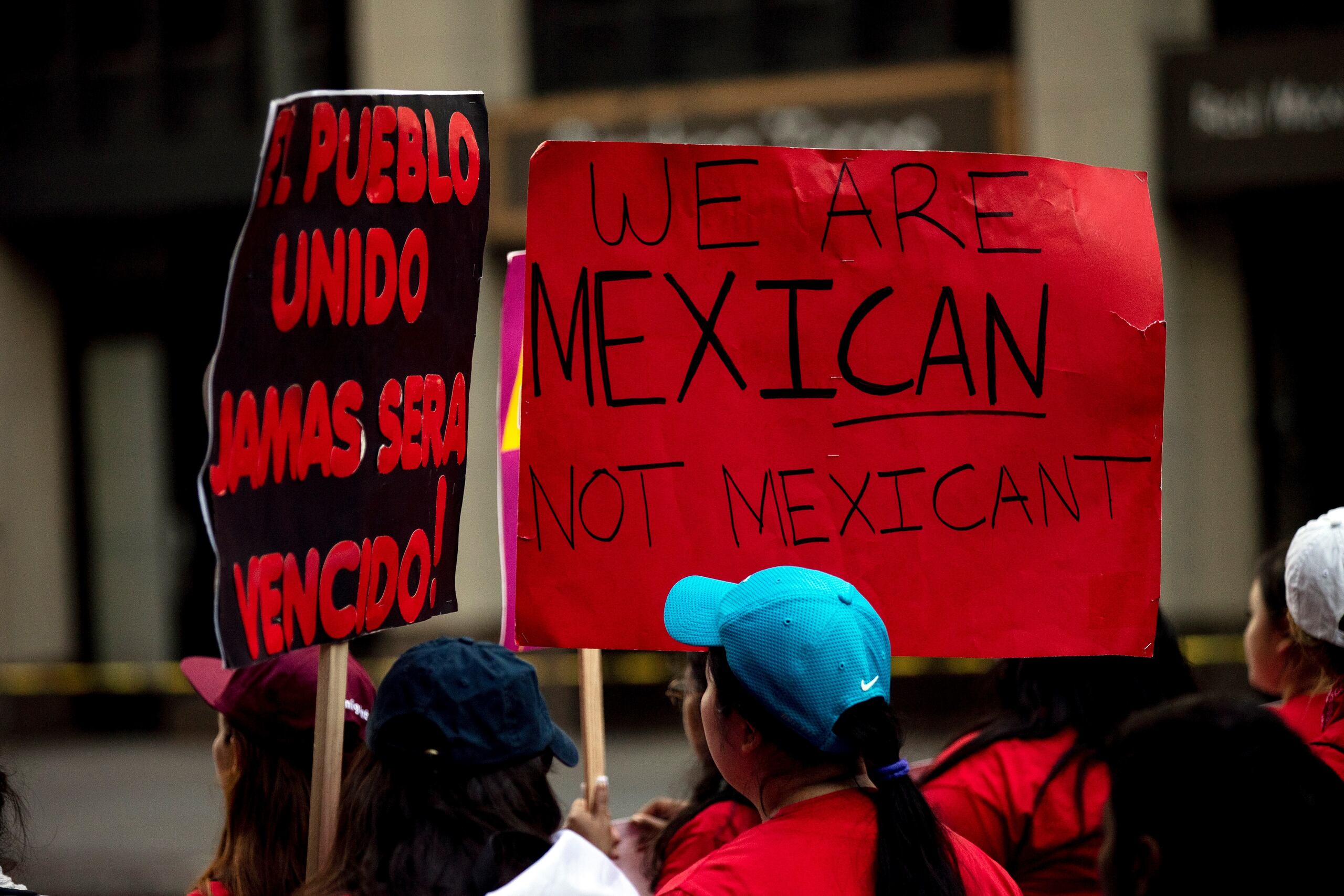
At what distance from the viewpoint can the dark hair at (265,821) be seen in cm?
262

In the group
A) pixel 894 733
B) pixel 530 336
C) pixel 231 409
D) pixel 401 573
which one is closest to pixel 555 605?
pixel 401 573

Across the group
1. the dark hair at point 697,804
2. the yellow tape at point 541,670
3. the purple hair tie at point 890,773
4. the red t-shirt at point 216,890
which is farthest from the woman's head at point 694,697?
the yellow tape at point 541,670

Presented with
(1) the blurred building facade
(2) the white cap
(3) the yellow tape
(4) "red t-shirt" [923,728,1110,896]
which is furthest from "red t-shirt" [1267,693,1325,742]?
(1) the blurred building facade

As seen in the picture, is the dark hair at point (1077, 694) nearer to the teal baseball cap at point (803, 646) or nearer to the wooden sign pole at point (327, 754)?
the teal baseball cap at point (803, 646)

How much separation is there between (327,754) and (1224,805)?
4.71 feet

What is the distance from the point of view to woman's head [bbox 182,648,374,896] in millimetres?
2633

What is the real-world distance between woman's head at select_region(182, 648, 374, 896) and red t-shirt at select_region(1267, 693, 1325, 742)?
5.68ft

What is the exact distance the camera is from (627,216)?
2.72 meters

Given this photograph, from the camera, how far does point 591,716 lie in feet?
9.87

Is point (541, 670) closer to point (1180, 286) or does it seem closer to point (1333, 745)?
point (1180, 286)

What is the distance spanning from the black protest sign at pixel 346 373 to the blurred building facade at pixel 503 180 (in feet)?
26.1

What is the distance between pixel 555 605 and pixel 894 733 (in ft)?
2.73

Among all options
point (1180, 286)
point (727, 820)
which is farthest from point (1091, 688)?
point (1180, 286)

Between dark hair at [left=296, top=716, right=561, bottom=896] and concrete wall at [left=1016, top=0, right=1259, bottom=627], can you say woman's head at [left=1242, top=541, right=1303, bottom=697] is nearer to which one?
dark hair at [left=296, top=716, right=561, bottom=896]
